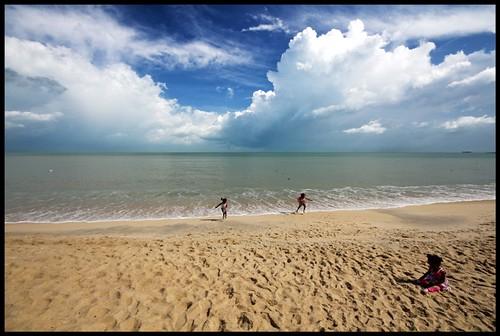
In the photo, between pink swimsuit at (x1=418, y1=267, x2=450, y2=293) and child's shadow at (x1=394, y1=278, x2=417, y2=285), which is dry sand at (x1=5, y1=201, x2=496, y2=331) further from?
pink swimsuit at (x1=418, y1=267, x2=450, y2=293)

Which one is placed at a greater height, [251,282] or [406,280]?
[406,280]

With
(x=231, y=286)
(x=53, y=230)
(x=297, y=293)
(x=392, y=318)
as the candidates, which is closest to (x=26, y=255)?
(x=53, y=230)

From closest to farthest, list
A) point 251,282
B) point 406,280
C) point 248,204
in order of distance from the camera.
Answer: point 251,282
point 406,280
point 248,204

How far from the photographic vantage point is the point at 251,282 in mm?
7500

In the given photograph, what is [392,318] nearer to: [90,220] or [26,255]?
[26,255]

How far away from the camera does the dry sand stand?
5918 millimetres

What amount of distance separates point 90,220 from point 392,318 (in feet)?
58.5

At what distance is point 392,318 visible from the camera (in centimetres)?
601

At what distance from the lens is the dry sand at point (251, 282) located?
233 inches

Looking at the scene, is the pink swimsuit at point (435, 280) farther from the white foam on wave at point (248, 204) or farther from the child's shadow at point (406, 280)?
the white foam on wave at point (248, 204)

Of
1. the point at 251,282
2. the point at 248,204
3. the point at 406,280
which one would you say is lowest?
the point at 248,204

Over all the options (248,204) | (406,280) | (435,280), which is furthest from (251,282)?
(248,204)

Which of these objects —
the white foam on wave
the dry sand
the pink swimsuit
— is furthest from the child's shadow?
the white foam on wave

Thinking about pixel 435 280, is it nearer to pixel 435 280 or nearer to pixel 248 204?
pixel 435 280
